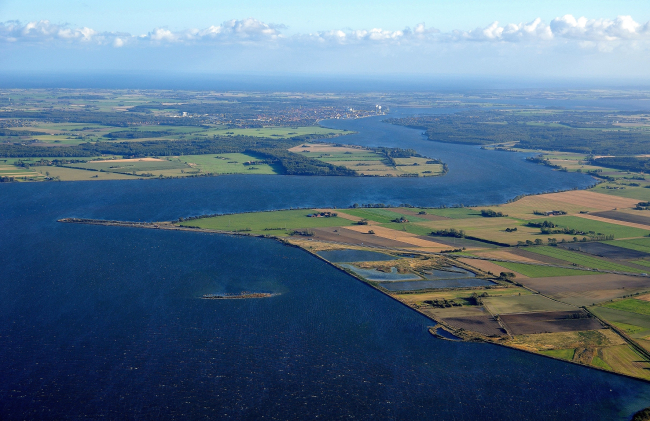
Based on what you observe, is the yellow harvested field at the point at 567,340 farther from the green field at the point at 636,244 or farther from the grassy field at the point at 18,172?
the grassy field at the point at 18,172

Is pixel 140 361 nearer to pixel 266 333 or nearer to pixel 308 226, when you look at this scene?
pixel 266 333

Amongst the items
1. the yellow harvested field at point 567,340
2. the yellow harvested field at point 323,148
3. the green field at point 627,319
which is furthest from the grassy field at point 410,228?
the yellow harvested field at point 323,148

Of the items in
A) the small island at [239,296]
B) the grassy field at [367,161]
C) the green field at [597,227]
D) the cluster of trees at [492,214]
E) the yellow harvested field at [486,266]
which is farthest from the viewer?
the grassy field at [367,161]

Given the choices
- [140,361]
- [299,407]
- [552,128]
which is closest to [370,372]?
[299,407]

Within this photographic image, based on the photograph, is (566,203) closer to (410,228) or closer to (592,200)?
(592,200)

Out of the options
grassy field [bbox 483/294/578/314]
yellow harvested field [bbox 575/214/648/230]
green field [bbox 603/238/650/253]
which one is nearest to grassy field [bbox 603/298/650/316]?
grassy field [bbox 483/294/578/314]

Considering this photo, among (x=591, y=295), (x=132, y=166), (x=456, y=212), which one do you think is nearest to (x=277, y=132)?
(x=132, y=166)
